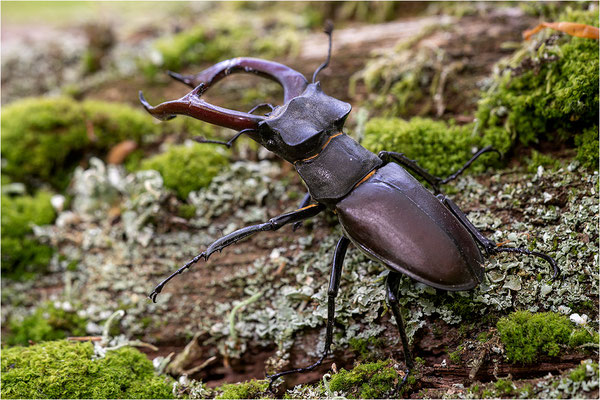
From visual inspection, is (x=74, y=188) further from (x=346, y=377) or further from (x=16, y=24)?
(x=16, y=24)

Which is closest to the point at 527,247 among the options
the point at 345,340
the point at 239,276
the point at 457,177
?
the point at 457,177

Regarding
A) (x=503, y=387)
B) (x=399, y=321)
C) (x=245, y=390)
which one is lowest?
(x=245, y=390)

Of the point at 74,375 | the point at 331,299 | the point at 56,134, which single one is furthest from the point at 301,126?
the point at 56,134

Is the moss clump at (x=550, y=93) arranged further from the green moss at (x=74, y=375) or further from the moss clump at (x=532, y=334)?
the green moss at (x=74, y=375)

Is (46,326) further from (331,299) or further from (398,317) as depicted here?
(398,317)

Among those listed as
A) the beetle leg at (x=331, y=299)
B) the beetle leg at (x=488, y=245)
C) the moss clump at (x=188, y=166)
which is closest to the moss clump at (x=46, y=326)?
the moss clump at (x=188, y=166)

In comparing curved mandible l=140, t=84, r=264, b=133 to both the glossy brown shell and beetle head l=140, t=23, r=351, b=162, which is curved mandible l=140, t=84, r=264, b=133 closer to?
beetle head l=140, t=23, r=351, b=162
